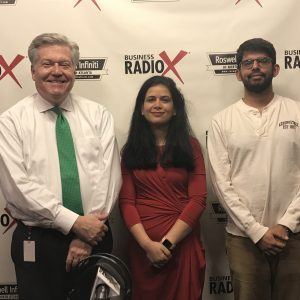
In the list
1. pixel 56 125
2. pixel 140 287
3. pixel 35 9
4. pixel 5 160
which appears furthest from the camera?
pixel 35 9

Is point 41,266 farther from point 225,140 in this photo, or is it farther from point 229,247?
point 225,140

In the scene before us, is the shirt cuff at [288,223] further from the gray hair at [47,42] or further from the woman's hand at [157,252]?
the gray hair at [47,42]

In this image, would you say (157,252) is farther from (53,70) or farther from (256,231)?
(53,70)

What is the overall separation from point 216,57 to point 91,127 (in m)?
0.94

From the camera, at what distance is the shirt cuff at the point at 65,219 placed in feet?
5.81

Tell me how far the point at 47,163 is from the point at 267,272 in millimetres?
1128

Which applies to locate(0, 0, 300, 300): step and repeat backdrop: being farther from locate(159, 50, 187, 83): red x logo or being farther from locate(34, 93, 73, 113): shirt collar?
locate(34, 93, 73, 113): shirt collar

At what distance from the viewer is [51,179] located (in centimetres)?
186

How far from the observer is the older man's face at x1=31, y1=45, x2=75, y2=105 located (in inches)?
75.9

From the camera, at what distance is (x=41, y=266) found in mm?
1855

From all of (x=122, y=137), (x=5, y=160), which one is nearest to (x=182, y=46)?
(x=122, y=137)

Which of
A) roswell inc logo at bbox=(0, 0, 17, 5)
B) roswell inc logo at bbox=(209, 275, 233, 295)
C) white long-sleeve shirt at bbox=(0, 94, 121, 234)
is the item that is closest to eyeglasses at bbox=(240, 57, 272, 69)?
white long-sleeve shirt at bbox=(0, 94, 121, 234)

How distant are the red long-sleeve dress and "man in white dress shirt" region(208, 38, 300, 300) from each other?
0.14m

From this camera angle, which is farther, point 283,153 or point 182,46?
point 182,46
